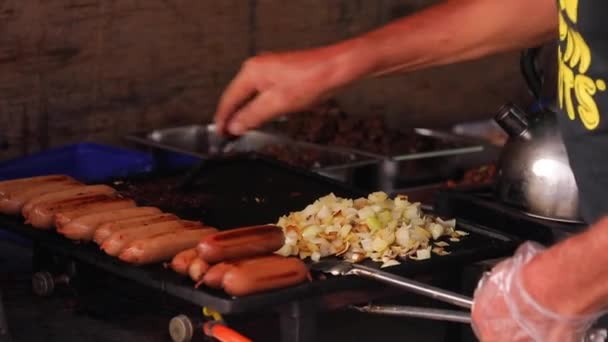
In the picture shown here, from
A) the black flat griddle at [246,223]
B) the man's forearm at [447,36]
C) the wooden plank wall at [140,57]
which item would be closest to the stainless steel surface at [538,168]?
the black flat griddle at [246,223]

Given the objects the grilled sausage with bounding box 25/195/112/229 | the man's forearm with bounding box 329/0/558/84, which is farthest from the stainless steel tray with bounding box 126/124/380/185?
the man's forearm with bounding box 329/0/558/84

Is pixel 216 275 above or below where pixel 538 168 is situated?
below

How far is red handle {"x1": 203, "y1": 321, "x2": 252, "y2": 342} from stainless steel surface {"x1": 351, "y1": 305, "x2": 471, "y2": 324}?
0.29 metres

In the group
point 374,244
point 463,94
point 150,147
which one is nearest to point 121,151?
point 150,147

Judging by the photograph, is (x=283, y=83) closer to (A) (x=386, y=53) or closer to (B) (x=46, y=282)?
(A) (x=386, y=53)

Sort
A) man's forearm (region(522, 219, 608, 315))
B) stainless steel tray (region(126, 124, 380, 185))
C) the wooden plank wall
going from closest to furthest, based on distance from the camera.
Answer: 1. man's forearm (region(522, 219, 608, 315))
2. the wooden plank wall
3. stainless steel tray (region(126, 124, 380, 185))

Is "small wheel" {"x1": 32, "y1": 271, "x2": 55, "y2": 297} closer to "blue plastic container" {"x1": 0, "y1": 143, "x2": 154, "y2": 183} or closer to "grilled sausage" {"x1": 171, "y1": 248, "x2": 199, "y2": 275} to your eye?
"grilled sausage" {"x1": 171, "y1": 248, "x2": 199, "y2": 275}

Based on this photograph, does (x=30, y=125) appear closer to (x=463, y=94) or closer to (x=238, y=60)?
(x=238, y=60)

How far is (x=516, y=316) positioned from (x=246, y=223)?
1125mm

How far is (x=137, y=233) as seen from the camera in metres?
2.73

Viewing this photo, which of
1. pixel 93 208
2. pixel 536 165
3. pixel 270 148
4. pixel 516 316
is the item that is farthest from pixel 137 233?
pixel 270 148

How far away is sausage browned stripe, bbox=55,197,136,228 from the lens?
9.35 ft

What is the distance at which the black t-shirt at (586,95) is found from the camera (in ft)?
7.22

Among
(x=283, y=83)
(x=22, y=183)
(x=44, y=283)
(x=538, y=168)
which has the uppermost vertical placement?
(x=283, y=83)
